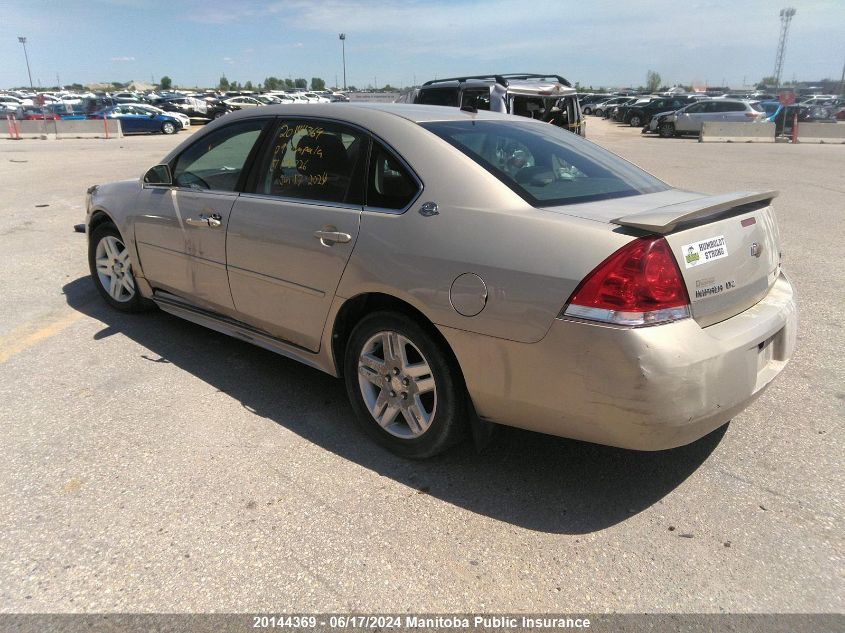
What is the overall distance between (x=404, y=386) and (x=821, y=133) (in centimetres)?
2953

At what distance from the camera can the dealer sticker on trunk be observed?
248 cm

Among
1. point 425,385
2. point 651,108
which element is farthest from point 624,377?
point 651,108

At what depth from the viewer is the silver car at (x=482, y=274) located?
240 cm

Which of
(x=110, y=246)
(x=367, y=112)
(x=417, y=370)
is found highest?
(x=367, y=112)

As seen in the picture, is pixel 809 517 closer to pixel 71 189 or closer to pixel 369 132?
pixel 369 132

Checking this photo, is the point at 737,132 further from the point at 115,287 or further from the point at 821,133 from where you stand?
the point at 115,287

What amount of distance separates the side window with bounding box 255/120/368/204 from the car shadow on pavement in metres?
1.20

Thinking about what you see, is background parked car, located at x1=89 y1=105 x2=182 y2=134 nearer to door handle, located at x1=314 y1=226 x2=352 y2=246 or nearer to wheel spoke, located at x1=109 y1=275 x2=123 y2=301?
wheel spoke, located at x1=109 y1=275 x2=123 y2=301

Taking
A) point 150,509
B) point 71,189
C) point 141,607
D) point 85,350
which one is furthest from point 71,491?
point 71,189

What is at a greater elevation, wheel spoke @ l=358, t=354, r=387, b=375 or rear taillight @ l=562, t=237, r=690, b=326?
rear taillight @ l=562, t=237, r=690, b=326

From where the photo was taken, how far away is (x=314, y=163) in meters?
3.49

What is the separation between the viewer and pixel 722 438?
3281 millimetres

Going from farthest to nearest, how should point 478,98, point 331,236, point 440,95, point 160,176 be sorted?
point 440,95, point 478,98, point 160,176, point 331,236

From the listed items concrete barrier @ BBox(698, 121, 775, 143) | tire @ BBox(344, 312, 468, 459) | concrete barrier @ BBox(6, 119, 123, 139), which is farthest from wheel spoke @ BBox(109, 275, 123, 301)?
concrete barrier @ BBox(6, 119, 123, 139)
